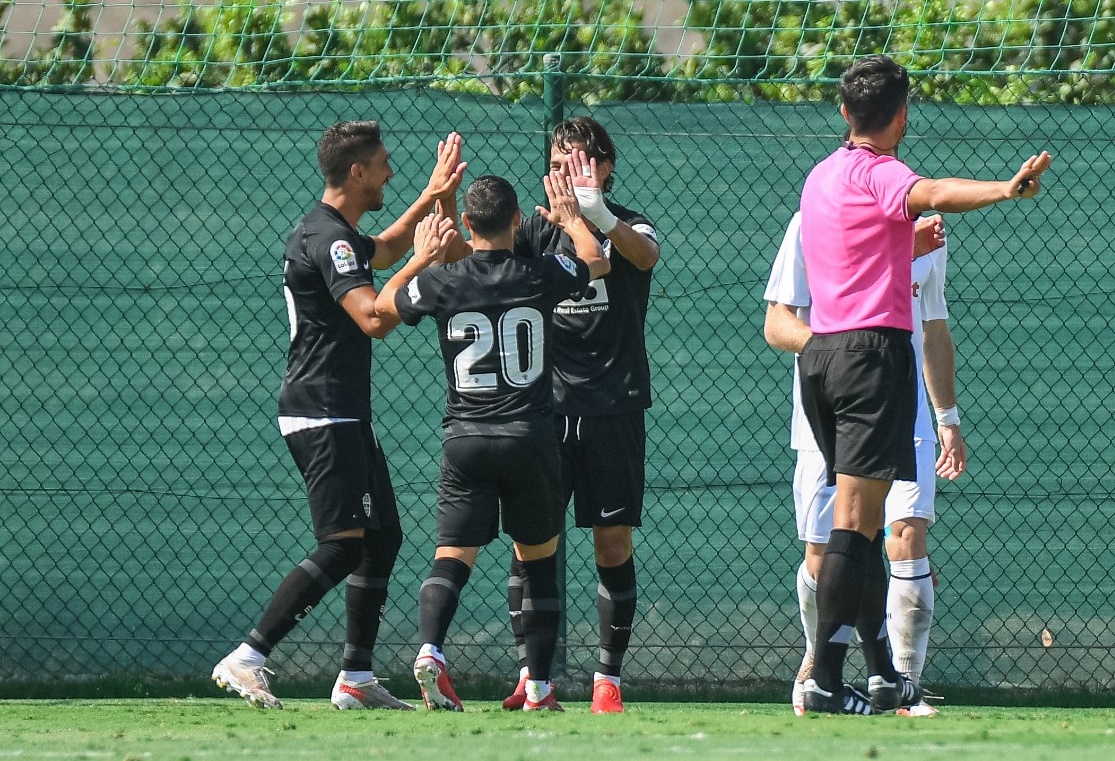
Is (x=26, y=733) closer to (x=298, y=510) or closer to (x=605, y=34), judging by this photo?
(x=298, y=510)

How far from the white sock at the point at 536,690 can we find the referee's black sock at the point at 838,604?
98 cm

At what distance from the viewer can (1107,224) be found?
20.2 feet

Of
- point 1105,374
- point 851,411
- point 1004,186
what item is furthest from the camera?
point 1105,374

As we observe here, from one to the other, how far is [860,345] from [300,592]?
6.24 feet

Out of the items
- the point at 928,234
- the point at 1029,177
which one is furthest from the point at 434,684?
the point at 1029,177

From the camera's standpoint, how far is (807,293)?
483 cm

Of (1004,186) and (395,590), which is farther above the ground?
(1004,186)

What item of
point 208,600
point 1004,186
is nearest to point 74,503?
point 208,600

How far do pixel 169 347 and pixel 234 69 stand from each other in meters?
1.50

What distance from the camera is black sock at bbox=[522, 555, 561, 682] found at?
4.74 m

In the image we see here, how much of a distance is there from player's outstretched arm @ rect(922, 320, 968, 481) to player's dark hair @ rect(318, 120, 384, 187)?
1.94 meters

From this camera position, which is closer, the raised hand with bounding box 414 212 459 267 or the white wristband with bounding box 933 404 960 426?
the raised hand with bounding box 414 212 459 267

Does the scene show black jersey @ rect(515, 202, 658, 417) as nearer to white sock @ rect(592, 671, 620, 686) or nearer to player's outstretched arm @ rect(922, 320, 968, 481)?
white sock @ rect(592, 671, 620, 686)

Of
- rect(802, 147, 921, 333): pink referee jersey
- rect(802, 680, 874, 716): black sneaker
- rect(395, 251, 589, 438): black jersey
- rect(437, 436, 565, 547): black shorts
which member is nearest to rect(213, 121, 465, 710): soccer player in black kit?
rect(395, 251, 589, 438): black jersey
